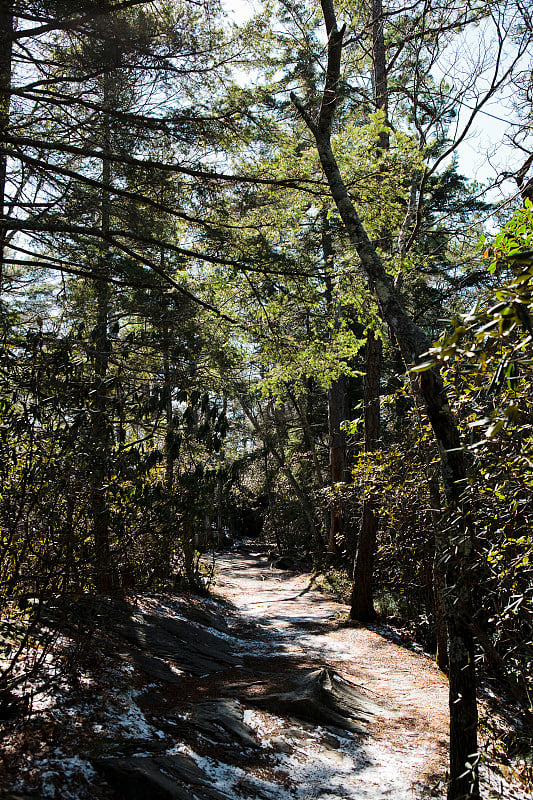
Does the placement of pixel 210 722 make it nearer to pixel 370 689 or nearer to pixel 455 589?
pixel 455 589

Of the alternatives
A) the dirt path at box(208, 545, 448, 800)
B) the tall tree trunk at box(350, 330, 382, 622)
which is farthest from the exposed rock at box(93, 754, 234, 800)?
the tall tree trunk at box(350, 330, 382, 622)

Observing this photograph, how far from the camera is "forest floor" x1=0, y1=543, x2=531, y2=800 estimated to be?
10.8 ft

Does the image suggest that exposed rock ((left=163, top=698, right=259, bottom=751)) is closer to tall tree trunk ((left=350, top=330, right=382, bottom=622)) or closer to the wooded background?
the wooded background

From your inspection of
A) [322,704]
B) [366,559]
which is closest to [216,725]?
[322,704]

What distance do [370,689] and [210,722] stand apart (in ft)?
8.95

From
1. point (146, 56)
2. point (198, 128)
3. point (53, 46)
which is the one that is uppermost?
point (53, 46)

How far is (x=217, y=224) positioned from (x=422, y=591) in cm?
642

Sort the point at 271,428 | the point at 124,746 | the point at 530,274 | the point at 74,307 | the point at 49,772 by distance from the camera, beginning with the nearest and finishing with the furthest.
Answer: the point at 530,274, the point at 49,772, the point at 124,746, the point at 74,307, the point at 271,428

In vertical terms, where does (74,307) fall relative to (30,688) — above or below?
above

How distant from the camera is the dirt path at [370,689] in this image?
4.05 metres

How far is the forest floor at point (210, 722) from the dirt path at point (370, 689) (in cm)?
2

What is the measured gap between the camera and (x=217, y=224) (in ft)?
23.2

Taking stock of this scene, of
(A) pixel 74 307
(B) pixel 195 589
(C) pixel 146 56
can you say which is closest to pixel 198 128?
(C) pixel 146 56

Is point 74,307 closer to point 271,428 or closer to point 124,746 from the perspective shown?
point 124,746
